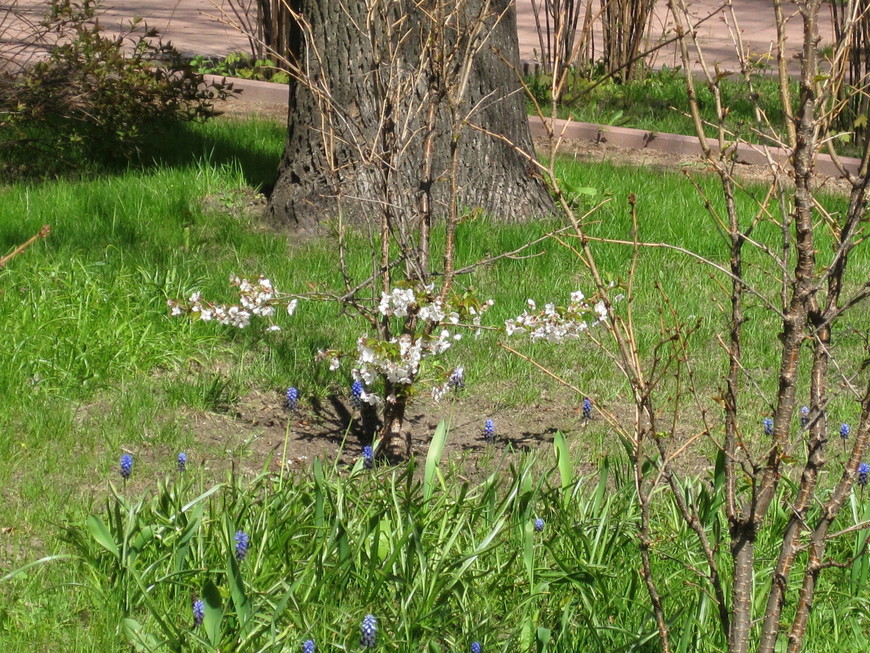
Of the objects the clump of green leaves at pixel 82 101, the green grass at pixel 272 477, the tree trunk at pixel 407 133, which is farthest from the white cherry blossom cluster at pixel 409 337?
the clump of green leaves at pixel 82 101

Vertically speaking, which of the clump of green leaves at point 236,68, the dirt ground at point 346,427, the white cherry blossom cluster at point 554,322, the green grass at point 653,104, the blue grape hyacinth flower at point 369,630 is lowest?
the dirt ground at point 346,427

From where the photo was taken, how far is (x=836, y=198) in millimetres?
6973

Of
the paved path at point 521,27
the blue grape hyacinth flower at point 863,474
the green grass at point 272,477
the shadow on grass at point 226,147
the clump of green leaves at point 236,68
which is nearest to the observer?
the green grass at point 272,477

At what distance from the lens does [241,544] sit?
293 centimetres

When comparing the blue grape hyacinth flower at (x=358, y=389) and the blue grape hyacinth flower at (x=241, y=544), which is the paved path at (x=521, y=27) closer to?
the blue grape hyacinth flower at (x=358, y=389)

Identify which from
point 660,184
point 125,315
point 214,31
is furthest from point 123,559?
point 214,31

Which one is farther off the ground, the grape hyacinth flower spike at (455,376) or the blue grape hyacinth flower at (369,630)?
the grape hyacinth flower spike at (455,376)

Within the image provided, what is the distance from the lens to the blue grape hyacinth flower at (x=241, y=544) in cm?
292

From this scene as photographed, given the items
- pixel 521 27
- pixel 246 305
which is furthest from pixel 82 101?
pixel 521 27

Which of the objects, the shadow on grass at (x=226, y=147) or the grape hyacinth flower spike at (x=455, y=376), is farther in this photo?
the shadow on grass at (x=226, y=147)

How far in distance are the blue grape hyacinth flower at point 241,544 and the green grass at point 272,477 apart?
0.13 feet

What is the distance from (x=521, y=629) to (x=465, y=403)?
1.73m

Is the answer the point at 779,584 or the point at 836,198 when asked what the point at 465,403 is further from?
the point at 836,198

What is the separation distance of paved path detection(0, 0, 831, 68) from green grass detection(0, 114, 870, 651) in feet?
18.1
